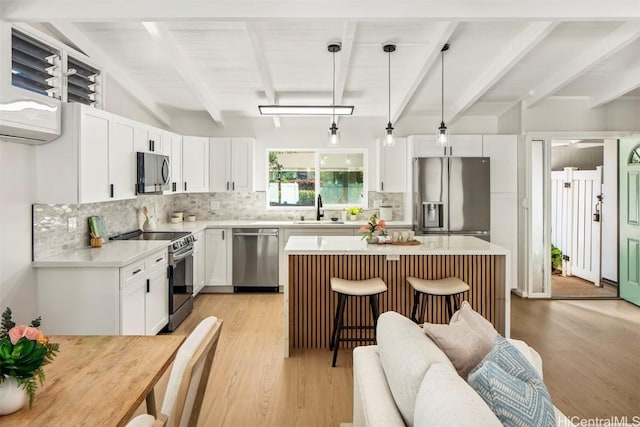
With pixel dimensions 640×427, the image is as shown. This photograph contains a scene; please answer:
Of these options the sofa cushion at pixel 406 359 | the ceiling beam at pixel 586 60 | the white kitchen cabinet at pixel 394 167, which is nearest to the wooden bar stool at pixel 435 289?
the sofa cushion at pixel 406 359

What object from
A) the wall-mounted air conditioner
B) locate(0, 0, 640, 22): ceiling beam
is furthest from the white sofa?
the wall-mounted air conditioner

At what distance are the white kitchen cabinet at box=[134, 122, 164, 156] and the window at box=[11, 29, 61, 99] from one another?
1.12 meters

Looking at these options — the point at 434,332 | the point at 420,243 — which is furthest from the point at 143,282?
the point at 434,332

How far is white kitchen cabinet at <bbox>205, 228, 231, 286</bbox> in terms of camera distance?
19.3ft

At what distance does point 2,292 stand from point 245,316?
2.40 m

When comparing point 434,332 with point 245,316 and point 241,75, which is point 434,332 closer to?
point 245,316

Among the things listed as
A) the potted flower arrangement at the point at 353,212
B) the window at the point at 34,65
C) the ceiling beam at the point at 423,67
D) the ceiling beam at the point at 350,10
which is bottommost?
the potted flower arrangement at the point at 353,212

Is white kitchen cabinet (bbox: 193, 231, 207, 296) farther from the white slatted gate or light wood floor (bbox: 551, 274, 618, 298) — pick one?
the white slatted gate

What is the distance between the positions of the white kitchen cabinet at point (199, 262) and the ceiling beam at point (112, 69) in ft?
5.64

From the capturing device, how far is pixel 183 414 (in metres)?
1.41

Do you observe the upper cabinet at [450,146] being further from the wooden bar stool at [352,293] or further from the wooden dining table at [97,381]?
the wooden dining table at [97,381]

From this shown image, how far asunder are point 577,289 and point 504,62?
3587 mm

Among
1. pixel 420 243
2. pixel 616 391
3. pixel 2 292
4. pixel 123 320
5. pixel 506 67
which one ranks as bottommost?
pixel 616 391

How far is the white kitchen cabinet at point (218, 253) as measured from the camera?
5879 mm
